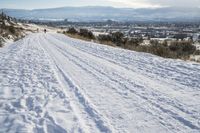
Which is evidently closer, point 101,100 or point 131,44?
point 101,100

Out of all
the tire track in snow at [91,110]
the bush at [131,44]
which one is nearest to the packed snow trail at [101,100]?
the tire track in snow at [91,110]

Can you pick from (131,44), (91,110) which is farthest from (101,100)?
(131,44)

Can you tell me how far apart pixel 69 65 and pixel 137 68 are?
3.02 meters

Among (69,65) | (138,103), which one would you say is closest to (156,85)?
(138,103)

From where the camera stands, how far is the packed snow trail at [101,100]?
6418 mm

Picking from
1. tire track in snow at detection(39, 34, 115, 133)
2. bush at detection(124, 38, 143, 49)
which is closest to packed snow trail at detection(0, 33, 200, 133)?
tire track in snow at detection(39, 34, 115, 133)

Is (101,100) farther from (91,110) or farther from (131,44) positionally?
(131,44)

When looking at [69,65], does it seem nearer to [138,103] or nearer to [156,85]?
[156,85]

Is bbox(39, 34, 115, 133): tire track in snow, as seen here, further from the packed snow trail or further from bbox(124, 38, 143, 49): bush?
→ bbox(124, 38, 143, 49): bush

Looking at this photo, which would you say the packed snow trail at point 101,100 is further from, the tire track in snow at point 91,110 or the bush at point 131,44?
the bush at point 131,44

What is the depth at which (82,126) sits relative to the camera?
6.36 metres

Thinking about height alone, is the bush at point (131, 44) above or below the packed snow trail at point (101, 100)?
below

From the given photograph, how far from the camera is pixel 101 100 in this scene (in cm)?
832

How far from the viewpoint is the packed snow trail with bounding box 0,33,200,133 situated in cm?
642
